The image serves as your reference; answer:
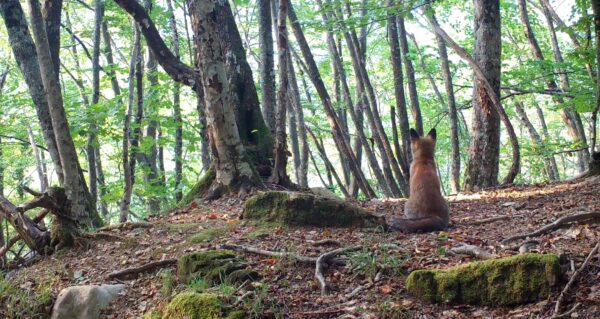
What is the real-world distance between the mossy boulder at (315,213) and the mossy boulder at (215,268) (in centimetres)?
150

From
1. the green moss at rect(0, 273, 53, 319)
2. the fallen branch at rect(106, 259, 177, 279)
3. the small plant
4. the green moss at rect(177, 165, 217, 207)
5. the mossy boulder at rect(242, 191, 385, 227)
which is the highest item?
the green moss at rect(177, 165, 217, 207)

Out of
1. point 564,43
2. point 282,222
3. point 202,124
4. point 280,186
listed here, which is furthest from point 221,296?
point 564,43

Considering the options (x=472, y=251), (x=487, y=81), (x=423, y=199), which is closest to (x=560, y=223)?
(x=472, y=251)

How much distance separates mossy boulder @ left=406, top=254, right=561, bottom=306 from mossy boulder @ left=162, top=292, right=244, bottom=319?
1.72m

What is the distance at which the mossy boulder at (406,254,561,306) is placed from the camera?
445 cm

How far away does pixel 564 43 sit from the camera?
29.0m

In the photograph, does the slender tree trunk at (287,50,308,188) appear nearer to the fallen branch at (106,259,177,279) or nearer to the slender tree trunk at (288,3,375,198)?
the slender tree trunk at (288,3,375,198)

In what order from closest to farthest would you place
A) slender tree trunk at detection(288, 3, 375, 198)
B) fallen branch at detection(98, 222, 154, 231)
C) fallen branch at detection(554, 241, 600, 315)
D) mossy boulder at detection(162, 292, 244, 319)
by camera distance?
fallen branch at detection(554, 241, 600, 315), mossy boulder at detection(162, 292, 244, 319), fallen branch at detection(98, 222, 154, 231), slender tree trunk at detection(288, 3, 375, 198)

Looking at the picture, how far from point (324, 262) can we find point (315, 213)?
5.73ft

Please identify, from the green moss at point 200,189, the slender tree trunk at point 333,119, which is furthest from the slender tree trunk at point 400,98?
the green moss at point 200,189

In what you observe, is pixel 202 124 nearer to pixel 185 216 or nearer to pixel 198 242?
pixel 185 216

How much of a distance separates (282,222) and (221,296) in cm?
252

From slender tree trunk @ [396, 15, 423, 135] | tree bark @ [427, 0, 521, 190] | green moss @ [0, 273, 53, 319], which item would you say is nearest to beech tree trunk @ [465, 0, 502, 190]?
tree bark @ [427, 0, 521, 190]

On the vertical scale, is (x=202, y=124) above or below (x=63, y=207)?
above
